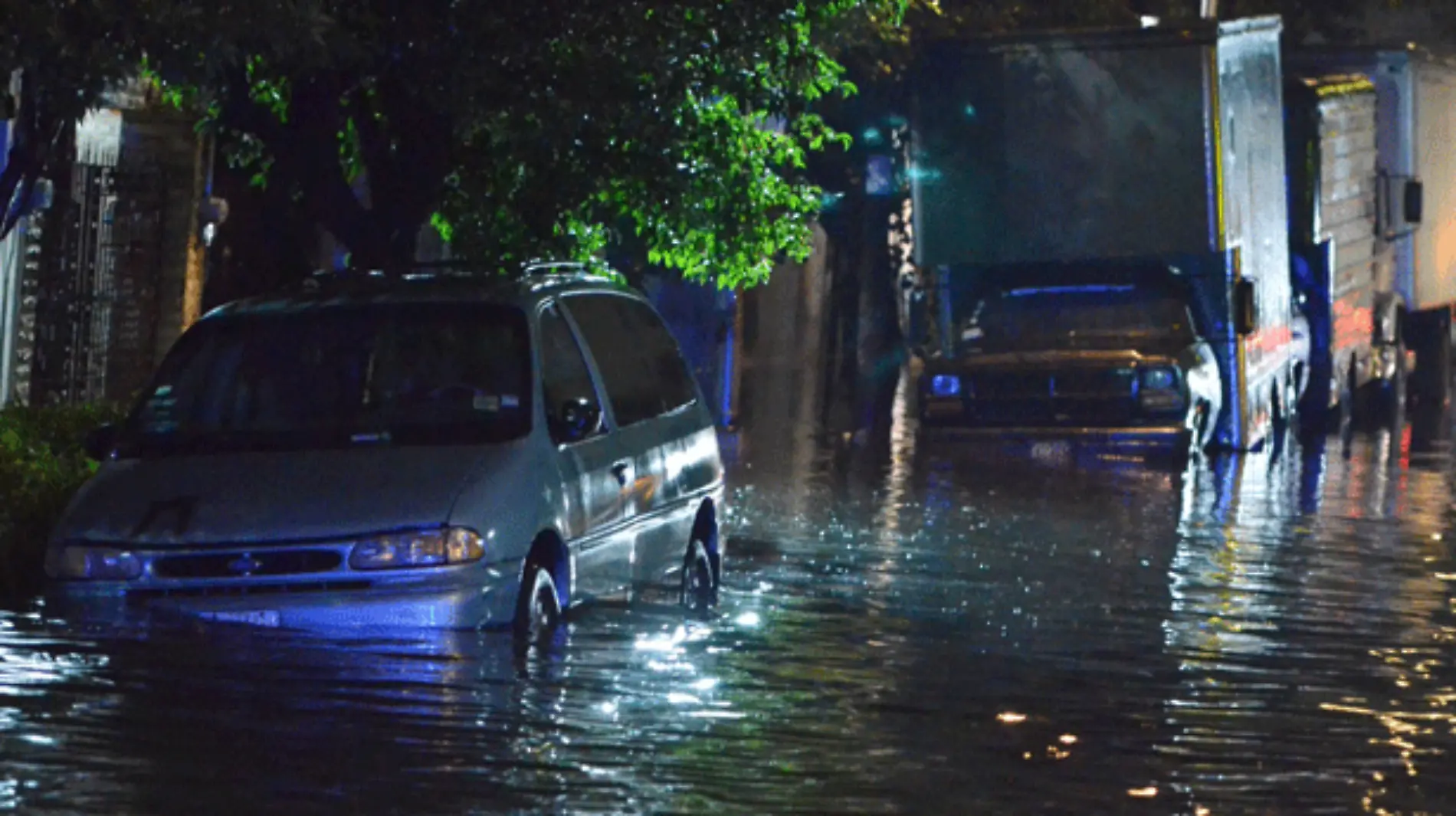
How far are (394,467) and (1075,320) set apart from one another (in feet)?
46.1

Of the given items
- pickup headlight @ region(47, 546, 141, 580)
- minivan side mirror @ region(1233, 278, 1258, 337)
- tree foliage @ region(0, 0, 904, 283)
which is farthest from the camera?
minivan side mirror @ region(1233, 278, 1258, 337)

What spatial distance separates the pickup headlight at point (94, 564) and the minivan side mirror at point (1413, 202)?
72.1 ft

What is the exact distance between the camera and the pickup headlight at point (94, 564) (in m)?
10.1

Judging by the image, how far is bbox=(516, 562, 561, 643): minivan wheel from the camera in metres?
10.3

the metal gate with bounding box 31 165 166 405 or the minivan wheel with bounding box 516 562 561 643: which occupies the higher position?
the metal gate with bounding box 31 165 166 405

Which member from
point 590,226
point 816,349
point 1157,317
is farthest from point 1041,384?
point 816,349

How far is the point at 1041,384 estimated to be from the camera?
2319cm

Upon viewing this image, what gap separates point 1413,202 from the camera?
3000 cm

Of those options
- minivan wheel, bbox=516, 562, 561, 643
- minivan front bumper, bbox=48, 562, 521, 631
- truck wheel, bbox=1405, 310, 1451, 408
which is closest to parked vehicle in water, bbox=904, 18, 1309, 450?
truck wheel, bbox=1405, 310, 1451, 408

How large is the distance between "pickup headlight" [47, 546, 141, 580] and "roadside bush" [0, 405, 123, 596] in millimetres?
1676

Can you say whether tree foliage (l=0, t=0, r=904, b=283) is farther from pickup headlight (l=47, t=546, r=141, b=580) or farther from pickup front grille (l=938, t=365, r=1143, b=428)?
pickup front grille (l=938, t=365, r=1143, b=428)

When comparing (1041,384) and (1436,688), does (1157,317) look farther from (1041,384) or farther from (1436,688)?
(1436,688)

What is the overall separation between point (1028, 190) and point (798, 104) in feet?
23.4

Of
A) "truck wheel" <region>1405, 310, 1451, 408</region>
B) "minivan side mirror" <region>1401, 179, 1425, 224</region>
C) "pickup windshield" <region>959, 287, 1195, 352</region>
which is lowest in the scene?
"pickup windshield" <region>959, 287, 1195, 352</region>
